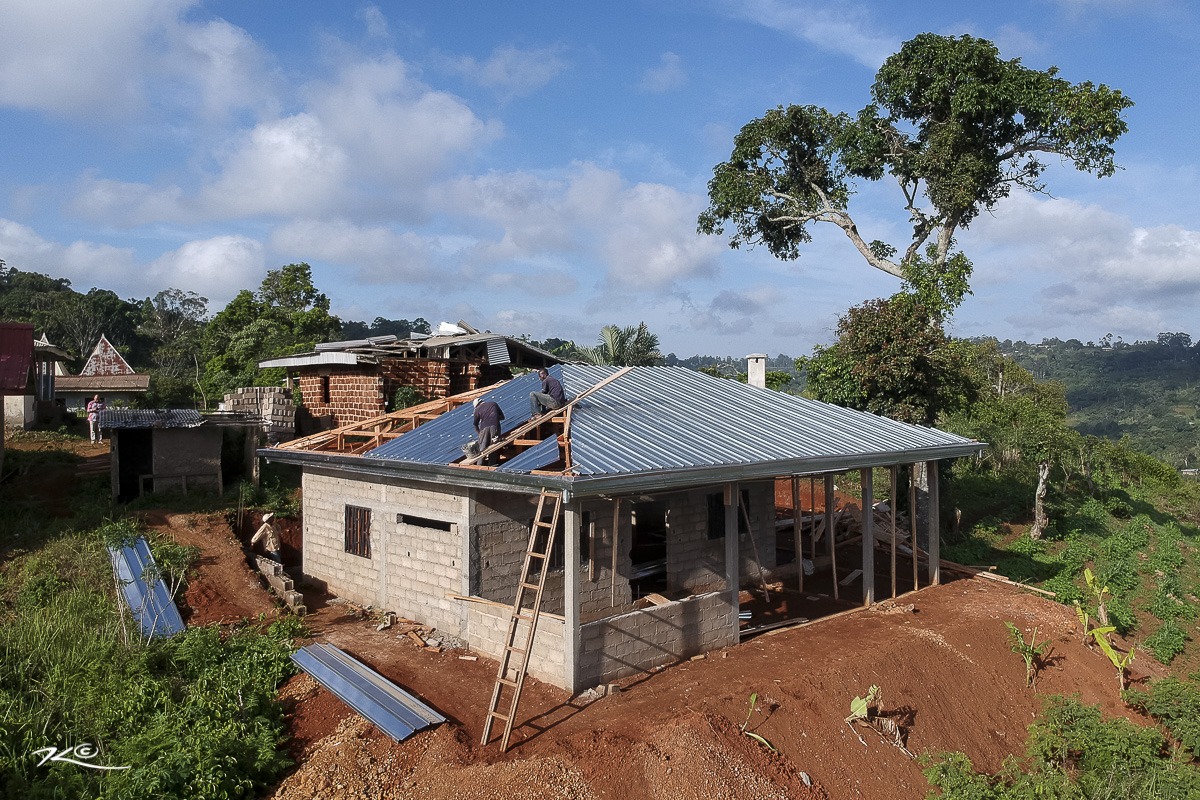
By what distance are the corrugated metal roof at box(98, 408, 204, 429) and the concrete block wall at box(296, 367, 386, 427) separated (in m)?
3.45

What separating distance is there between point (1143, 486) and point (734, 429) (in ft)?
102

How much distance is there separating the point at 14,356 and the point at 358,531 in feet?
26.6

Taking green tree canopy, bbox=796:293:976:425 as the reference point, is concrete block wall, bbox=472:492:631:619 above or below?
below

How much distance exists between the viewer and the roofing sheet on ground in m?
10.4

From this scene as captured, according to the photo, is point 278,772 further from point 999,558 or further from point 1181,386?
point 1181,386

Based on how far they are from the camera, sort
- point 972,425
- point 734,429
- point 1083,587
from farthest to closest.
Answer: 1. point 972,425
2. point 1083,587
3. point 734,429

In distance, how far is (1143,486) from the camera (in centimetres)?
3488

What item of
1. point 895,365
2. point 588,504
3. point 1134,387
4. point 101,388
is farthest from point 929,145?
point 1134,387

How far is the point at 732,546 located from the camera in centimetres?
1127

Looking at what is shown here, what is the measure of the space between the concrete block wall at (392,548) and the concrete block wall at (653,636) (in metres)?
2.28

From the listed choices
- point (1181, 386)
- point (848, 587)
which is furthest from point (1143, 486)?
point (1181, 386)

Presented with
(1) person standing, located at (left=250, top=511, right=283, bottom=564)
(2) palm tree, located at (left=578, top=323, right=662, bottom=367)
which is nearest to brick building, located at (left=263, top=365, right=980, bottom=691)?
(1) person standing, located at (left=250, top=511, right=283, bottom=564)

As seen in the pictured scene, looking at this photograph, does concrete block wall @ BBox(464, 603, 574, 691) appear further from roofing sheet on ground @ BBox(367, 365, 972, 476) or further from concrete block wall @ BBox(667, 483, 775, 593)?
concrete block wall @ BBox(667, 483, 775, 593)

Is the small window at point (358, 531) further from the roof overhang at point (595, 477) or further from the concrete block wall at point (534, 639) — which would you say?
the concrete block wall at point (534, 639)
